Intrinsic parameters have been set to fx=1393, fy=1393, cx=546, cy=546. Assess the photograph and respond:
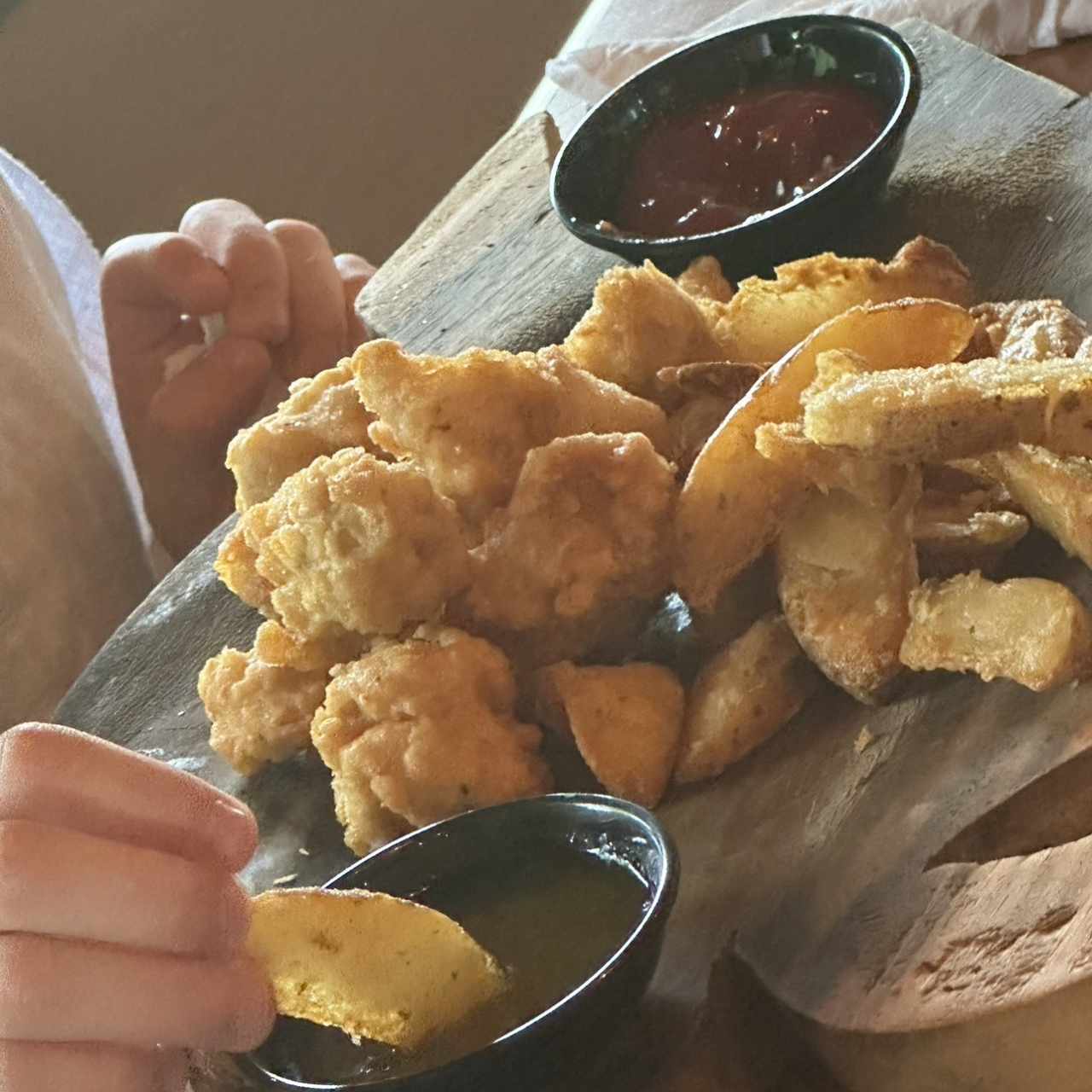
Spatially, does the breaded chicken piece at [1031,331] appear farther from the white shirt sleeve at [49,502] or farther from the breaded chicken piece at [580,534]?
the white shirt sleeve at [49,502]

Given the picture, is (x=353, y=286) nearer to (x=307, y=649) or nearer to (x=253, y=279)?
(x=253, y=279)

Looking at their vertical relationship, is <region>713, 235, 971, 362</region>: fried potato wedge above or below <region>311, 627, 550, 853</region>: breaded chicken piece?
above

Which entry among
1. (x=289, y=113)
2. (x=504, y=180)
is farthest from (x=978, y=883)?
(x=289, y=113)

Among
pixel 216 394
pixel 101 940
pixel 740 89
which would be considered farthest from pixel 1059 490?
pixel 216 394

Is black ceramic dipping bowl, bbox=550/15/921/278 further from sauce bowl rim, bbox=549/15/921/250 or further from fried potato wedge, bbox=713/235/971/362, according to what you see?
fried potato wedge, bbox=713/235/971/362

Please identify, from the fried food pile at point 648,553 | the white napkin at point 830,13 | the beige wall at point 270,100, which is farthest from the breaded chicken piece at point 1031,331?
the beige wall at point 270,100

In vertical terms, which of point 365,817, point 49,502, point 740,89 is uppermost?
point 740,89

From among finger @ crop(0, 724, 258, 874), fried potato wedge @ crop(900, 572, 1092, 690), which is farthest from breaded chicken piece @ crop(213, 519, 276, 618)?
fried potato wedge @ crop(900, 572, 1092, 690)

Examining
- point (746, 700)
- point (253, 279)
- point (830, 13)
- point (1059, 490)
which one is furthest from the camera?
point (253, 279)
